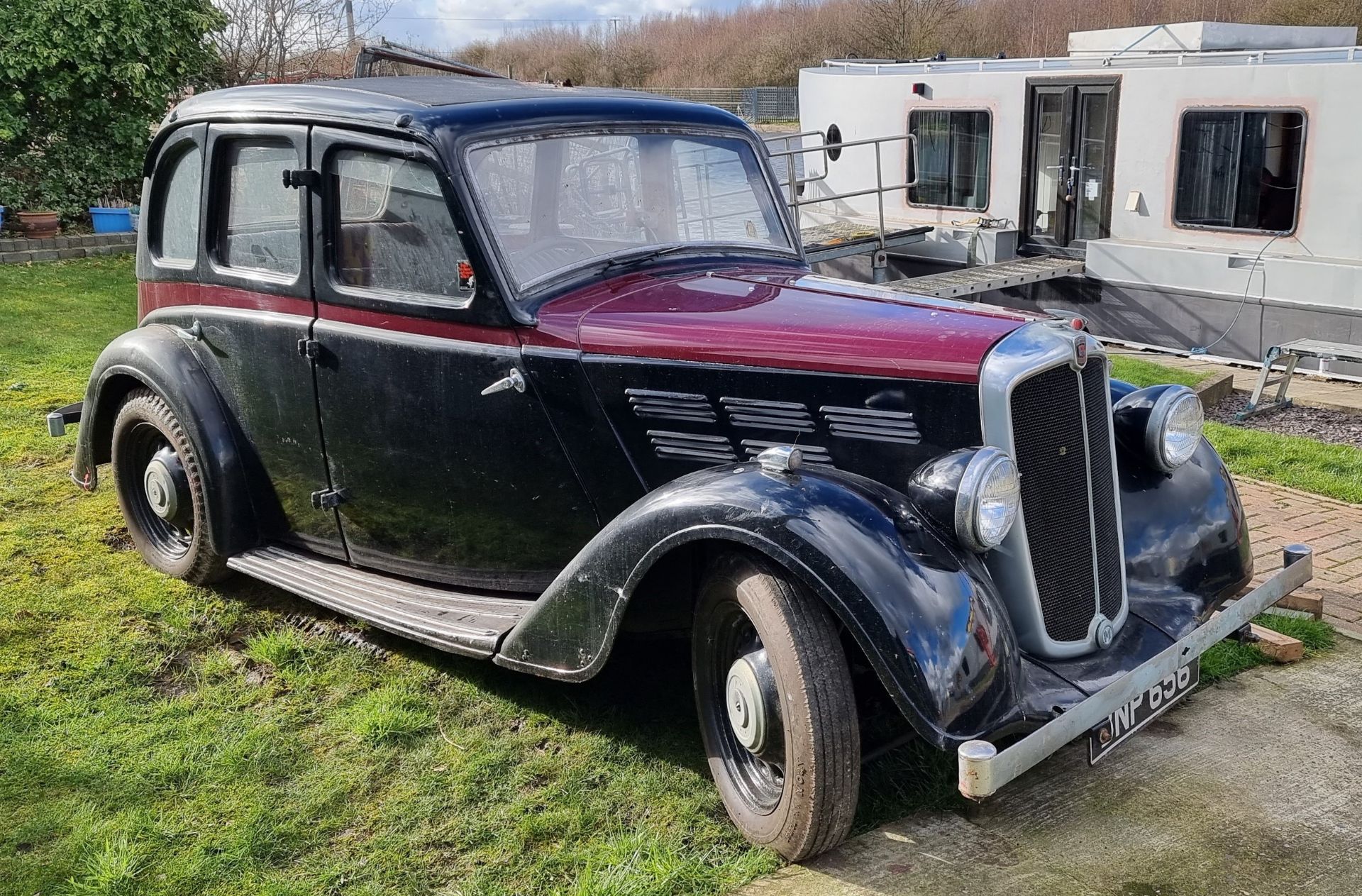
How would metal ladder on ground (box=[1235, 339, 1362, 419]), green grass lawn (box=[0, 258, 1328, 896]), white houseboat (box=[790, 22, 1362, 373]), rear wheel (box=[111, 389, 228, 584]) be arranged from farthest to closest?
white houseboat (box=[790, 22, 1362, 373])
metal ladder on ground (box=[1235, 339, 1362, 419])
rear wheel (box=[111, 389, 228, 584])
green grass lawn (box=[0, 258, 1328, 896])

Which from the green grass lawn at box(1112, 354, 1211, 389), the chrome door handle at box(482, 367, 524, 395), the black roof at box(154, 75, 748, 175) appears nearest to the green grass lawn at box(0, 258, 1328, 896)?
the chrome door handle at box(482, 367, 524, 395)

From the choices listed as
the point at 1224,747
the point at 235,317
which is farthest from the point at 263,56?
the point at 1224,747

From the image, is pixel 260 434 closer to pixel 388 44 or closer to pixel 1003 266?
pixel 388 44

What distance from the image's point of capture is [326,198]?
4.19 metres

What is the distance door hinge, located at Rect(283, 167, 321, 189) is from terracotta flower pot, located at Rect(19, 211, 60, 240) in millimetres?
10212

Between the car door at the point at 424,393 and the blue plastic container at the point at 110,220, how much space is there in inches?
424

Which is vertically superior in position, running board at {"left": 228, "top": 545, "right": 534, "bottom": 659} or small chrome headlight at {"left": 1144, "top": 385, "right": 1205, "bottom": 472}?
small chrome headlight at {"left": 1144, "top": 385, "right": 1205, "bottom": 472}

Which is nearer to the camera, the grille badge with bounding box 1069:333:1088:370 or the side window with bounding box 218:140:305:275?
the grille badge with bounding box 1069:333:1088:370

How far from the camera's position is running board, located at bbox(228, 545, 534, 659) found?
382 cm

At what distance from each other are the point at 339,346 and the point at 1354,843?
352cm

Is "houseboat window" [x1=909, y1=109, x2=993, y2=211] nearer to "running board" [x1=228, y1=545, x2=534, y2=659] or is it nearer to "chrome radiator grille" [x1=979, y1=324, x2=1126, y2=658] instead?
"chrome radiator grille" [x1=979, y1=324, x2=1126, y2=658]

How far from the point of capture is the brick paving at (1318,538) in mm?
4738

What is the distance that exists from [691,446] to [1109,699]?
1403 millimetres

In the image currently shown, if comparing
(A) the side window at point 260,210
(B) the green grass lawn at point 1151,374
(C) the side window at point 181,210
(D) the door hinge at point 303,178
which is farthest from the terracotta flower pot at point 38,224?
(B) the green grass lawn at point 1151,374
